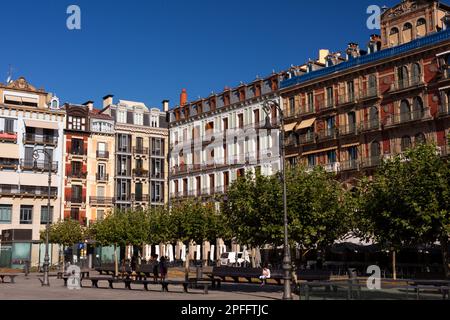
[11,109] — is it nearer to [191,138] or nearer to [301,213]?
[191,138]

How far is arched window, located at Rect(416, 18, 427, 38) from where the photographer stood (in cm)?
4778

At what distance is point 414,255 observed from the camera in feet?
150

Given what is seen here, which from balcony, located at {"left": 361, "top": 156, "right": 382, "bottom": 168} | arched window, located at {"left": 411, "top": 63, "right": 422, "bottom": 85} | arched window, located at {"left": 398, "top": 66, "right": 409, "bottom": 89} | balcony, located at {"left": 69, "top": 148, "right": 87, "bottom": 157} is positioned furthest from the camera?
balcony, located at {"left": 69, "top": 148, "right": 87, "bottom": 157}

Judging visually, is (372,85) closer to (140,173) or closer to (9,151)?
(140,173)

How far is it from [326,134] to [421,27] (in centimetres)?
1136

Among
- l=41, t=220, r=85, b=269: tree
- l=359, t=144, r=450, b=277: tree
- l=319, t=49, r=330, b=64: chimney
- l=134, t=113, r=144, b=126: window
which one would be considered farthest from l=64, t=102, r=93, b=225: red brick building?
l=359, t=144, r=450, b=277: tree

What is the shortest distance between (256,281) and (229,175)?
26492 mm

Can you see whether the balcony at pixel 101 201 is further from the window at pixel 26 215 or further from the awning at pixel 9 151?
the awning at pixel 9 151

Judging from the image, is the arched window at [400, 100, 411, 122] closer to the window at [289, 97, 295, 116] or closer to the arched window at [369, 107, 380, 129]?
the arched window at [369, 107, 380, 129]

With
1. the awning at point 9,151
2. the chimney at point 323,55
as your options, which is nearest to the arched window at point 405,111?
the chimney at point 323,55

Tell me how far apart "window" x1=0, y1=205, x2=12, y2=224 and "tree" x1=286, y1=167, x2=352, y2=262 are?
40.2 meters

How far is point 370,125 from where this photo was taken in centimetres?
5050

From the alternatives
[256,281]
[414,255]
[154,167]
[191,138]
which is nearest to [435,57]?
[414,255]

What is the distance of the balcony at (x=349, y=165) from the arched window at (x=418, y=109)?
602 centimetres
